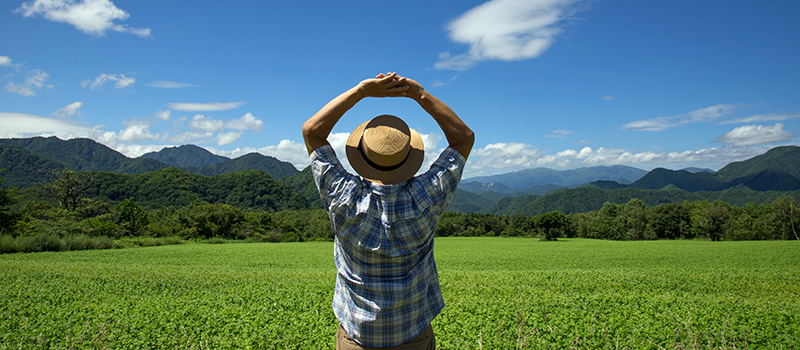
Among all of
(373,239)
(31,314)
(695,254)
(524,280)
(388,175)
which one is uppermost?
(388,175)

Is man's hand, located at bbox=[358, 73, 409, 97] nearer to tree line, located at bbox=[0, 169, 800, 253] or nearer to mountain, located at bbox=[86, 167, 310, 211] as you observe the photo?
tree line, located at bbox=[0, 169, 800, 253]

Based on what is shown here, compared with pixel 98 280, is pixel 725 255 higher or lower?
lower

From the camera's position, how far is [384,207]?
5.44 feet

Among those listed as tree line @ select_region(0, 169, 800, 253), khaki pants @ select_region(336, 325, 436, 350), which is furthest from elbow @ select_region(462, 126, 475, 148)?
tree line @ select_region(0, 169, 800, 253)

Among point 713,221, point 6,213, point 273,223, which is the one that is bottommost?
point 713,221

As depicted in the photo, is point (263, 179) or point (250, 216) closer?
point (250, 216)

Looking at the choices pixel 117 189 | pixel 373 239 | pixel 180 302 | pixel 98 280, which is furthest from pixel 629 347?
pixel 117 189

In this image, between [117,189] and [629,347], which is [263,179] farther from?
[629,347]

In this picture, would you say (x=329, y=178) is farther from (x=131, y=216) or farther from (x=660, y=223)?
(x=660, y=223)

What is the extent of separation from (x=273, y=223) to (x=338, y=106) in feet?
194

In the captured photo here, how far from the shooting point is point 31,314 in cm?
679

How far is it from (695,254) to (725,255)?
1.51m

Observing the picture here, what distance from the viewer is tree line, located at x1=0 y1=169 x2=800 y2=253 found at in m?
30.0

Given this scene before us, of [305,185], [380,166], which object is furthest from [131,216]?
[305,185]
